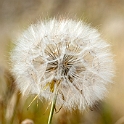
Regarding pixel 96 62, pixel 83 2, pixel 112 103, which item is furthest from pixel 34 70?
pixel 83 2

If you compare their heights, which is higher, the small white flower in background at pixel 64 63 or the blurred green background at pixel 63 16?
the blurred green background at pixel 63 16

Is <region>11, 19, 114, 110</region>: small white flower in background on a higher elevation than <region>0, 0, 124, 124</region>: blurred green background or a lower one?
lower

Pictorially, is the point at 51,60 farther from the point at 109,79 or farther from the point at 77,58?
the point at 109,79

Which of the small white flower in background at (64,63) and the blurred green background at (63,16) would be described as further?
the blurred green background at (63,16)

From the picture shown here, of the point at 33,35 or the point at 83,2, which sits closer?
the point at 33,35

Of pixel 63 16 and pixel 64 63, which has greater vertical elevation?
pixel 63 16
